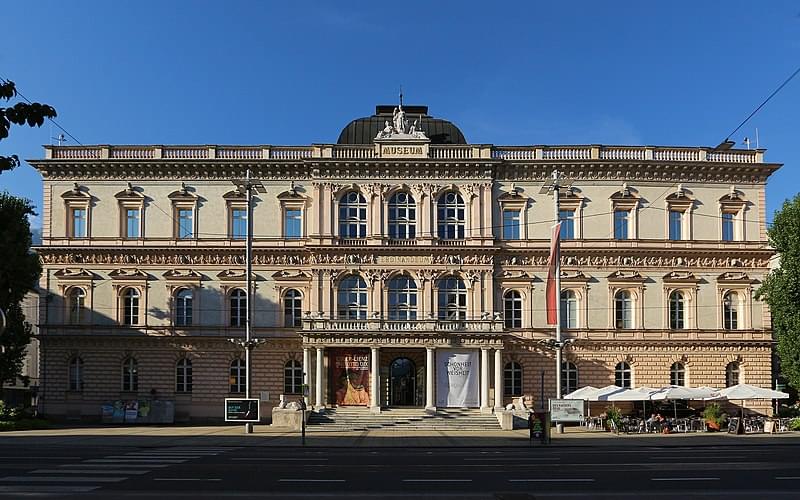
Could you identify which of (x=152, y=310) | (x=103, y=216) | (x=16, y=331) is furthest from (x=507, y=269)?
(x=16, y=331)

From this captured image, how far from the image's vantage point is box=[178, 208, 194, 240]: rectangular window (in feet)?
184

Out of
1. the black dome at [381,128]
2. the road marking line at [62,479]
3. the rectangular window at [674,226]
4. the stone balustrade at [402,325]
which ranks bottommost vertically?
the road marking line at [62,479]

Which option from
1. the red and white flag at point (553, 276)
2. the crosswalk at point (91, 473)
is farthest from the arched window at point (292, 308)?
the crosswalk at point (91, 473)

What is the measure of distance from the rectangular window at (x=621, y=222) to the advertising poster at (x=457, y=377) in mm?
12510

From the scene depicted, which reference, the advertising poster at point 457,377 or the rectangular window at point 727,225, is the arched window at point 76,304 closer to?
the advertising poster at point 457,377

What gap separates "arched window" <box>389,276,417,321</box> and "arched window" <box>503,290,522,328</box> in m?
5.95

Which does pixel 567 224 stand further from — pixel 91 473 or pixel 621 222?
pixel 91 473

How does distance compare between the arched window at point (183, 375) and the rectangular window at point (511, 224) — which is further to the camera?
the rectangular window at point (511, 224)

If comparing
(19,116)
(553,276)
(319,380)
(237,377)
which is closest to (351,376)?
(319,380)

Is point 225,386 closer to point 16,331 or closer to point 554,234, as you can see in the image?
point 16,331

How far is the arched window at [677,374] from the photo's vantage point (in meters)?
55.5

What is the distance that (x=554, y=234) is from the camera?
1695 inches

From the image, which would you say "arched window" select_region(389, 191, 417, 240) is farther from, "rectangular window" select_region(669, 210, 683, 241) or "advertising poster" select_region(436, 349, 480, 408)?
"rectangular window" select_region(669, 210, 683, 241)

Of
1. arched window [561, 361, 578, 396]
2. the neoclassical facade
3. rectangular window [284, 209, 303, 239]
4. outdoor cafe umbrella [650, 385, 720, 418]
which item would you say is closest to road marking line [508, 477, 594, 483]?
outdoor cafe umbrella [650, 385, 720, 418]
